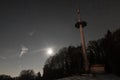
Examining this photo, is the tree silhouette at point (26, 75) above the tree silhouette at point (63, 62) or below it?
below

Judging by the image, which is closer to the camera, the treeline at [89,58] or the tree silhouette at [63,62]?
the treeline at [89,58]

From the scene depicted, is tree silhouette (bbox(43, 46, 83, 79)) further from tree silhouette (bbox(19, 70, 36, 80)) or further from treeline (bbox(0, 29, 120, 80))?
tree silhouette (bbox(19, 70, 36, 80))

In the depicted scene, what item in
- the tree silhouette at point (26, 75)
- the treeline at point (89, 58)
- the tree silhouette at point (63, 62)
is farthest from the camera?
the tree silhouette at point (26, 75)

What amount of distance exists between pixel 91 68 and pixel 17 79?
6210 cm

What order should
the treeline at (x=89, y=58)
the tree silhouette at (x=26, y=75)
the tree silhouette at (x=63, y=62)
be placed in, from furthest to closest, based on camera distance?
the tree silhouette at (x=26, y=75), the tree silhouette at (x=63, y=62), the treeline at (x=89, y=58)

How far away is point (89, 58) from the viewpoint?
178 feet

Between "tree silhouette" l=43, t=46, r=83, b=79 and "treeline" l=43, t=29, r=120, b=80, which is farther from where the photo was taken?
"tree silhouette" l=43, t=46, r=83, b=79

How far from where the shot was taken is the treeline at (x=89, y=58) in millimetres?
42344

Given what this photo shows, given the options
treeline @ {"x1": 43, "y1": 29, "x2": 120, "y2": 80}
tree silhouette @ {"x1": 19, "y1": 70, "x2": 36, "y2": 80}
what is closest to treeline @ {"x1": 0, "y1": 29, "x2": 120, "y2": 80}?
Answer: treeline @ {"x1": 43, "y1": 29, "x2": 120, "y2": 80}

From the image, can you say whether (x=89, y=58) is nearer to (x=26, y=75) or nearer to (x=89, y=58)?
(x=89, y=58)

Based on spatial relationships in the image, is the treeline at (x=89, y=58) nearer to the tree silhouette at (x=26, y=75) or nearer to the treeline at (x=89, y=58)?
the treeline at (x=89, y=58)

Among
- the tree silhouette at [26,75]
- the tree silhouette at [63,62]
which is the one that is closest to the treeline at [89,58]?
the tree silhouette at [63,62]

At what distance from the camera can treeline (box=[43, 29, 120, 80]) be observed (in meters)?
42.3

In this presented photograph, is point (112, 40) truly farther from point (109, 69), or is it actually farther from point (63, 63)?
point (63, 63)
